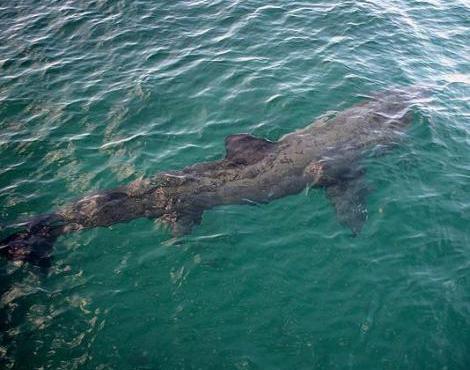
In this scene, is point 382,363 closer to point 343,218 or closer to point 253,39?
point 343,218

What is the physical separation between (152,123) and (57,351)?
687cm

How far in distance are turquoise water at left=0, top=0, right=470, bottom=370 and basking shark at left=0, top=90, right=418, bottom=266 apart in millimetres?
322

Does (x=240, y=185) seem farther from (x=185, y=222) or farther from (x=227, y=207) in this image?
(x=185, y=222)

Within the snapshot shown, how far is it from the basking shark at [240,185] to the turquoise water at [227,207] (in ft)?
1.06

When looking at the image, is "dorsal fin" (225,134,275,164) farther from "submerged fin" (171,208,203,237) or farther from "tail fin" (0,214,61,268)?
"tail fin" (0,214,61,268)

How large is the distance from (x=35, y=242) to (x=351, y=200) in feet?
24.8

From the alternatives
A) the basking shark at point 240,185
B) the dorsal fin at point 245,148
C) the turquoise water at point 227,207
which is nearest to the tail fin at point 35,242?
the basking shark at point 240,185

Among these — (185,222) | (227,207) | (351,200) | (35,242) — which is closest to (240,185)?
(227,207)

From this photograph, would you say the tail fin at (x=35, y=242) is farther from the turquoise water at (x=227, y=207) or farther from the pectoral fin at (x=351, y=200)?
the pectoral fin at (x=351, y=200)

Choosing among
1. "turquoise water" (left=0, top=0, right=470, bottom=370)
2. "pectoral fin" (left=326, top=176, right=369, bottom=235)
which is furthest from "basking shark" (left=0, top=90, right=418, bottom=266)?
"turquoise water" (left=0, top=0, right=470, bottom=370)

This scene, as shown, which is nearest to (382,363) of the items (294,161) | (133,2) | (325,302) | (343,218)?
(325,302)

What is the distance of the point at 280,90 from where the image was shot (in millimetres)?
12984

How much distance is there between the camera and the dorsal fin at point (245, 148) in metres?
10.4

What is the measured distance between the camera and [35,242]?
8.91 meters
